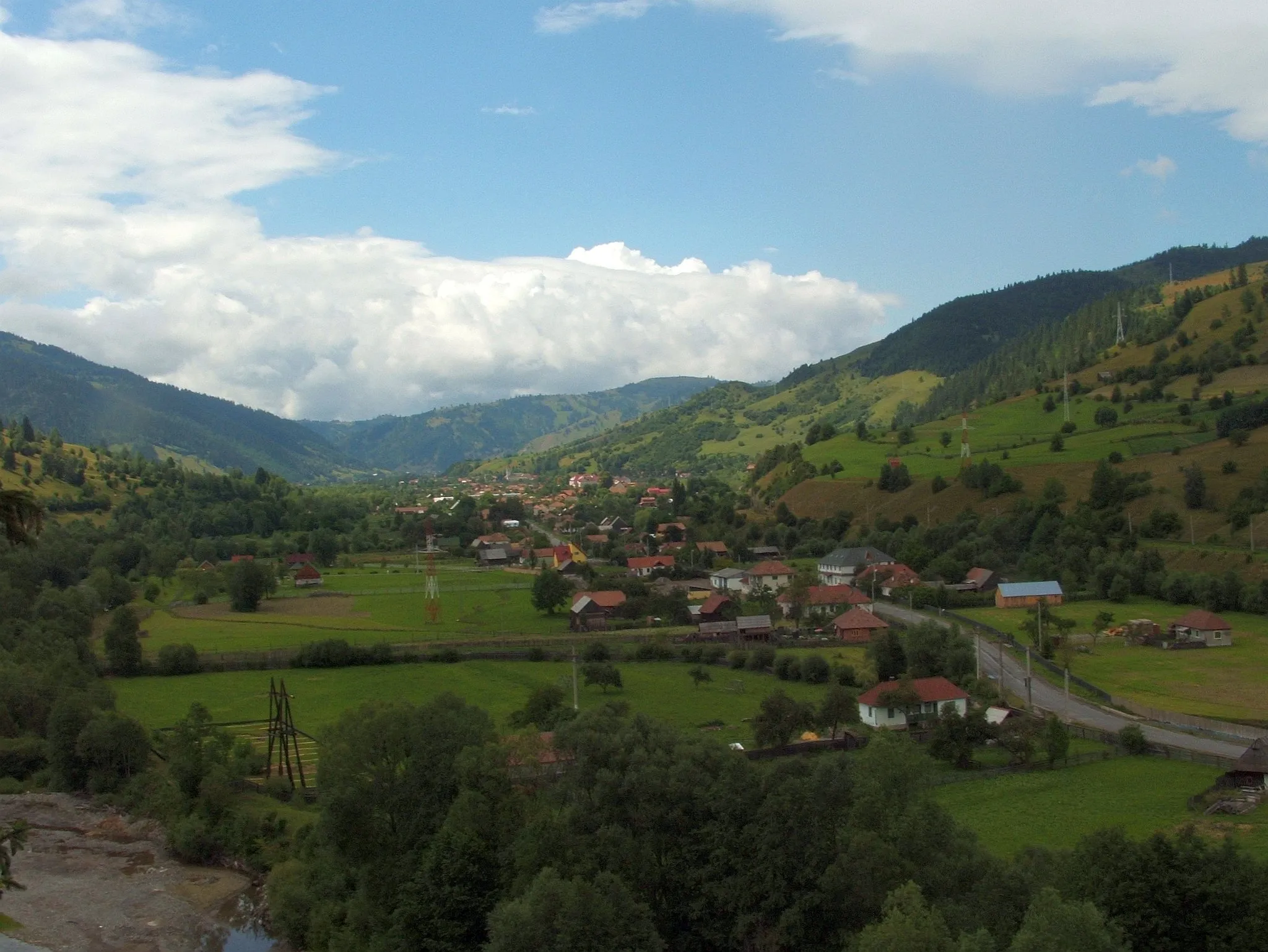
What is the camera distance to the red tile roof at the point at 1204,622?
172 feet

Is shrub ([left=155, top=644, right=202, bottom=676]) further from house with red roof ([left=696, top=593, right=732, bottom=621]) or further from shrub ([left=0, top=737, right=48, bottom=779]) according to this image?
house with red roof ([left=696, top=593, right=732, bottom=621])

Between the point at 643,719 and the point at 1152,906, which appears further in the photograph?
the point at 643,719

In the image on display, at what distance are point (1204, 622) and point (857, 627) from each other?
16.2 metres

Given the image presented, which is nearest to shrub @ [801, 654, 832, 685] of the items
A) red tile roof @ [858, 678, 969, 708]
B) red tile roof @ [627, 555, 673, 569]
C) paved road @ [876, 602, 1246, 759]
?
red tile roof @ [858, 678, 969, 708]

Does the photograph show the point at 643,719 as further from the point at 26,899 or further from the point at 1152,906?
the point at 26,899

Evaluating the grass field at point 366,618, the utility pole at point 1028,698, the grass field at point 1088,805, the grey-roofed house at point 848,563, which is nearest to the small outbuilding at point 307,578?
the grass field at point 366,618

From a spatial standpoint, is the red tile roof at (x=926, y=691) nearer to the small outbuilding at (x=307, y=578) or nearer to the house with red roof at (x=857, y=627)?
the house with red roof at (x=857, y=627)

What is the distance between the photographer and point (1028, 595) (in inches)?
2586

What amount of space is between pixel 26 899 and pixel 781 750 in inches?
879

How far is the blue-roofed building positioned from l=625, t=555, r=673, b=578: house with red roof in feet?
89.2

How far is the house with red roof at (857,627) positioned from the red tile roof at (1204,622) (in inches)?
554

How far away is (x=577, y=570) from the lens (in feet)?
291

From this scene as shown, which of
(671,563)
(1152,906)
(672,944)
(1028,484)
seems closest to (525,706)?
(672,944)

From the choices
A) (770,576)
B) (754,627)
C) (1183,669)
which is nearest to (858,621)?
(754,627)
